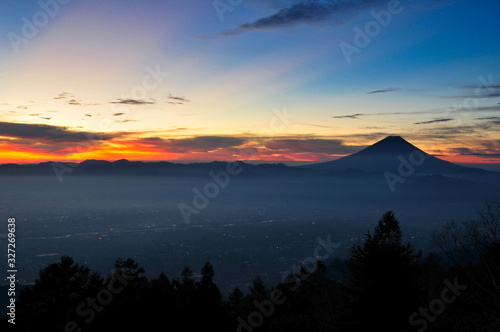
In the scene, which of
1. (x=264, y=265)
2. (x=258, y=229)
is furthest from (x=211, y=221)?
(x=264, y=265)

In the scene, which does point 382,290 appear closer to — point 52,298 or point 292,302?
point 292,302

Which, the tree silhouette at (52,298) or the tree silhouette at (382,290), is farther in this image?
the tree silhouette at (52,298)

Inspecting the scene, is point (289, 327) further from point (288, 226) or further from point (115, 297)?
point (288, 226)

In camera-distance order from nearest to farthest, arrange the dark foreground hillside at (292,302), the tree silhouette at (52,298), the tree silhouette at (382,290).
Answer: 1. the tree silhouette at (382,290)
2. the dark foreground hillside at (292,302)
3. the tree silhouette at (52,298)

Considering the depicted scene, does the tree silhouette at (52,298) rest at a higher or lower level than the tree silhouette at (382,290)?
lower

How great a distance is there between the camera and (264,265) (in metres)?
89.6

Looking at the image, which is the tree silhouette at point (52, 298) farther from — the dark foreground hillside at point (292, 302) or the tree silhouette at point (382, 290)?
the tree silhouette at point (382, 290)

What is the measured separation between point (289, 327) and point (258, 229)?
136 metres

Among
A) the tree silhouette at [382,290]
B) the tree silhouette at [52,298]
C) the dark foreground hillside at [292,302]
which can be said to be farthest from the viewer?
the tree silhouette at [52,298]

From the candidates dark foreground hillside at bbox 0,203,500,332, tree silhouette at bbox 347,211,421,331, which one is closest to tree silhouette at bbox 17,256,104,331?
dark foreground hillside at bbox 0,203,500,332

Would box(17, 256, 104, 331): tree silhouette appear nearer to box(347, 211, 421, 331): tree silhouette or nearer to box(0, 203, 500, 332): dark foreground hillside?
box(0, 203, 500, 332): dark foreground hillside

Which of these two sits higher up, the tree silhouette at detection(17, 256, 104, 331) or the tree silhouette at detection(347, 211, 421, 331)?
the tree silhouette at detection(347, 211, 421, 331)

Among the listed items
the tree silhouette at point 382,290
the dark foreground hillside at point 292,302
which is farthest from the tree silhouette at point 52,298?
the tree silhouette at point 382,290

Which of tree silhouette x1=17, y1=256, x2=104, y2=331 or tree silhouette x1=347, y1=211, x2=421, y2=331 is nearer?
tree silhouette x1=347, y1=211, x2=421, y2=331
